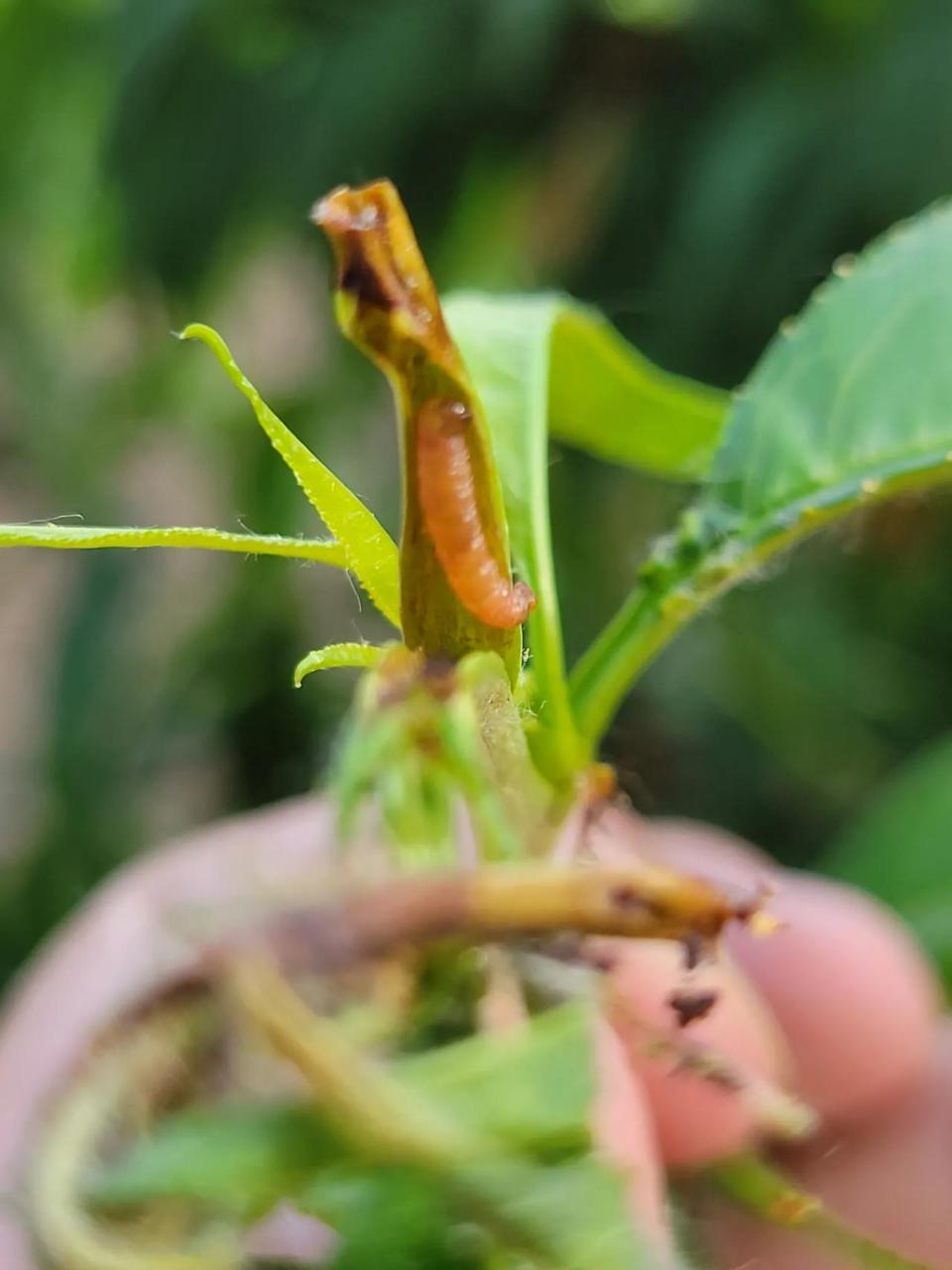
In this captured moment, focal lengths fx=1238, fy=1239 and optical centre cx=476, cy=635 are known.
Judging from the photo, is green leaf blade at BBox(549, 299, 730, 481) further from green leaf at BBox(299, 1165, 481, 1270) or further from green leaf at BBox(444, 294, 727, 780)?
green leaf at BBox(299, 1165, 481, 1270)

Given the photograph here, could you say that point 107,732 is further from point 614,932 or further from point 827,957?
point 614,932

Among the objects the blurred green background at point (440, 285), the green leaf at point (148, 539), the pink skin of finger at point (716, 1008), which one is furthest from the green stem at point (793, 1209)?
the blurred green background at point (440, 285)

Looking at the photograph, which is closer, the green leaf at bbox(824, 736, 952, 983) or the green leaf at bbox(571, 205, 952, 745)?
the green leaf at bbox(571, 205, 952, 745)

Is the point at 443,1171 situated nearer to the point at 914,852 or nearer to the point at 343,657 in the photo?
the point at 343,657

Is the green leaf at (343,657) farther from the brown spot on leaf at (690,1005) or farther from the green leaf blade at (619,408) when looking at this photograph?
the green leaf blade at (619,408)

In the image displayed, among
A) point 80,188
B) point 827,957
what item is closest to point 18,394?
point 80,188

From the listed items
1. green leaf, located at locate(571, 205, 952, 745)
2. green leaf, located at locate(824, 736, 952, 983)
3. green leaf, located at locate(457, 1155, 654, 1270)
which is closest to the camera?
green leaf, located at locate(457, 1155, 654, 1270)

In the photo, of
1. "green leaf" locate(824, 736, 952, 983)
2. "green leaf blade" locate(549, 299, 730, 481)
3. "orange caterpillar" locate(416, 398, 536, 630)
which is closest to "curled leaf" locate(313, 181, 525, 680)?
"orange caterpillar" locate(416, 398, 536, 630)
